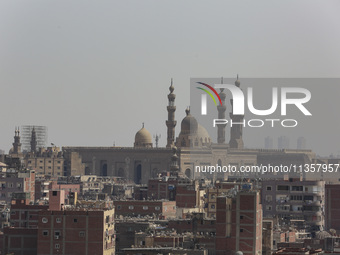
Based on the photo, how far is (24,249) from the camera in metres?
57.3

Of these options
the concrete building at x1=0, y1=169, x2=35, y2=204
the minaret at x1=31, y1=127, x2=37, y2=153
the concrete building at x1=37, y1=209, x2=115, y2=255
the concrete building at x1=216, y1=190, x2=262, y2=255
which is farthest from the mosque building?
the concrete building at x1=216, y1=190, x2=262, y2=255

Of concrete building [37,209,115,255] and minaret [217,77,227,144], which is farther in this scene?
minaret [217,77,227,144]

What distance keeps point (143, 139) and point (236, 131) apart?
876 cm

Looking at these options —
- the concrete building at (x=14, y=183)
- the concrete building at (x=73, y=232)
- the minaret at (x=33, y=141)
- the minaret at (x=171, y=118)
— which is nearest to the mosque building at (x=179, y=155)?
the minaret at (x=171, y=118)

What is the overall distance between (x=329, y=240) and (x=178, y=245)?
20.8 feet

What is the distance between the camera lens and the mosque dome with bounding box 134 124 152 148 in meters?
131

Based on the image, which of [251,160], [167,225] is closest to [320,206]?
[167,225]

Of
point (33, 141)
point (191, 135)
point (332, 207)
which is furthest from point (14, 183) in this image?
point (191, 135)

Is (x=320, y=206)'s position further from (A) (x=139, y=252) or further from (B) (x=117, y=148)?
(B) (x=117, y=148)

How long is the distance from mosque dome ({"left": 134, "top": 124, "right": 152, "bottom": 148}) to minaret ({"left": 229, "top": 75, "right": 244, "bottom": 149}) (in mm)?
7262

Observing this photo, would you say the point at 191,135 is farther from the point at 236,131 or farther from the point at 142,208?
the point at 142,208

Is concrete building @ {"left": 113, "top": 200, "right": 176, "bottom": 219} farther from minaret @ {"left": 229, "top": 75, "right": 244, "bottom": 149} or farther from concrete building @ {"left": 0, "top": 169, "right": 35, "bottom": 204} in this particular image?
minaret @ {"left": 229, "top": 75, "right": 244, "bottom": 149}

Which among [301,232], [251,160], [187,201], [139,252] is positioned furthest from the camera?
[251,160]

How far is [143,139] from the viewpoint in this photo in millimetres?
131250
